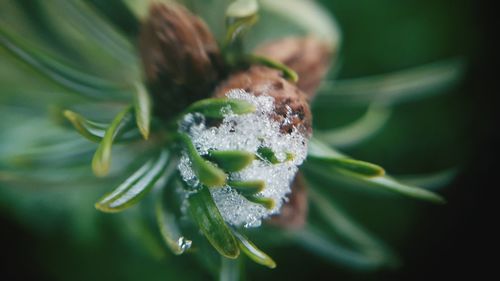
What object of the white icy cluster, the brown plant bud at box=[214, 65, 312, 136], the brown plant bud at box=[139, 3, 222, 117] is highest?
the brown plant bud at box=[139, 3, 222, 117]

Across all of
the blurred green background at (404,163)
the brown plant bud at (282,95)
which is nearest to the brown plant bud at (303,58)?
the brown plant bud at (282,95)

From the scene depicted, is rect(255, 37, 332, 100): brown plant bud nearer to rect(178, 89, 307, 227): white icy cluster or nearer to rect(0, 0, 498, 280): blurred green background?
rect(178, 89, 307, 227): white icy cluster

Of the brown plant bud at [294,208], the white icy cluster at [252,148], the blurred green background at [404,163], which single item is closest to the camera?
the white icy cluster at [252,148]

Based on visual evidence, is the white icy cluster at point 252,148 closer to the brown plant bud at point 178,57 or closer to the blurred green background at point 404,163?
the brown plant bud at point 178,57

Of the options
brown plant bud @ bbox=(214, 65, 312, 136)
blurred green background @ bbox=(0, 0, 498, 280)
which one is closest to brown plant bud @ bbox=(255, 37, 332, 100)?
brown plant bud @ bbox=(214, 65, 312, 136)

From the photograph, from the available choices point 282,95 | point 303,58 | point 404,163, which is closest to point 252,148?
point 282,95

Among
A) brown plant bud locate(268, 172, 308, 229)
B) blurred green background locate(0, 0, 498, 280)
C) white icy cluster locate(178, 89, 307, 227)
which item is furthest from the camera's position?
blurred green background locate(0, 0, 498, 280)
